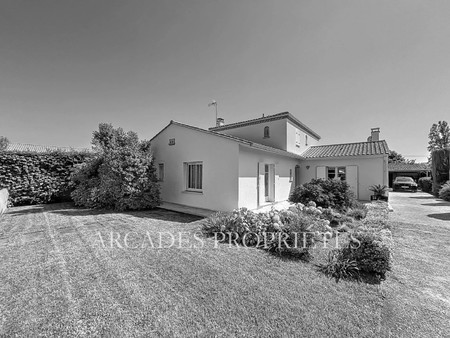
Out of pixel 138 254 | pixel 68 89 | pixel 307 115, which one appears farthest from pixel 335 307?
pixel 307 115

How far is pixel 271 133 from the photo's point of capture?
15.0 m

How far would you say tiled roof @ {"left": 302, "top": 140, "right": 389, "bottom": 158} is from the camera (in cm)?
1411

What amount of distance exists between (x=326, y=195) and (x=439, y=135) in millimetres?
69068

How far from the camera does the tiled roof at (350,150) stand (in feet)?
46.3

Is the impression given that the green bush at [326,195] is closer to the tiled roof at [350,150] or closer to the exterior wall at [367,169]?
the exterior wall at [367,169]

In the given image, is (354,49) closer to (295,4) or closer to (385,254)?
(295,4)

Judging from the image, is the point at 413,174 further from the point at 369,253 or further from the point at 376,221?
the point at 369,253

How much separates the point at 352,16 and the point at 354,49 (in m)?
1.82

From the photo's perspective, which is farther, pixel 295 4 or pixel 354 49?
pixel 354 49

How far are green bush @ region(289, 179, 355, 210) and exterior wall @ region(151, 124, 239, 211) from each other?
11.9ft

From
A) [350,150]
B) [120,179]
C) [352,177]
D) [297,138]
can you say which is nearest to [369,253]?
[120,179]

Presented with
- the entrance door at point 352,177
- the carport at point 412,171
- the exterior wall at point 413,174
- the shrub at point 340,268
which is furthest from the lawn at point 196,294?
the exterior wall at point 413,174

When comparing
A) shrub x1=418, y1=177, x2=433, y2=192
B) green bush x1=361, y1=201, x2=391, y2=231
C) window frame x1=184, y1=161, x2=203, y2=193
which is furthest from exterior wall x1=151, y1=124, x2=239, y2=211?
shrub x1=418, y1=177, x2=433, y2=192

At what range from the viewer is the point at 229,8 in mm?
8250
